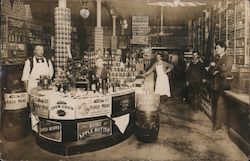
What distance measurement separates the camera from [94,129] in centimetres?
358

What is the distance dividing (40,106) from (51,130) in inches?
13.3

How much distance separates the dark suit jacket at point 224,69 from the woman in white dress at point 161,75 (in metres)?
0.60

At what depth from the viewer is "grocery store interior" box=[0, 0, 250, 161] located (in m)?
3.49

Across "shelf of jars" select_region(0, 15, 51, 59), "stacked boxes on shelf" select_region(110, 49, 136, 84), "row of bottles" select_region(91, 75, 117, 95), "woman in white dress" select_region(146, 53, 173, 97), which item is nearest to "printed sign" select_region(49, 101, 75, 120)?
"row of bottles" select_region(91, 75, 117, 95)

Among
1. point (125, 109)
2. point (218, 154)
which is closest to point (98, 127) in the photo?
point (125, 109)

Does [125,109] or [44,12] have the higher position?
[44,12]

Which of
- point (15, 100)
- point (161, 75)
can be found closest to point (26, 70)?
point (15, 100)

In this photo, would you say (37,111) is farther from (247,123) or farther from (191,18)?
(247,123)

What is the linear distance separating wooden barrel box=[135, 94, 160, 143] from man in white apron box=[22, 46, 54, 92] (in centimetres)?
131

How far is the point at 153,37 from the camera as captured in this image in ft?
11.9

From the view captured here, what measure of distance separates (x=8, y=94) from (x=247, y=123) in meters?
3.06

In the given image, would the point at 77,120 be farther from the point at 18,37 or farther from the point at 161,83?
the point at 18,37

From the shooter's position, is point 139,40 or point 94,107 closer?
point 94,107

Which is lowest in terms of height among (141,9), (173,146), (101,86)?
(173,146)
